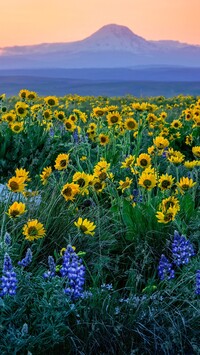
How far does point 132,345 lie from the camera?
3125mm

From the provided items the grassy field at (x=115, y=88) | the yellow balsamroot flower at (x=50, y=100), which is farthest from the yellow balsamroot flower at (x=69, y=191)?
the grassy field at (x=115, y=88)

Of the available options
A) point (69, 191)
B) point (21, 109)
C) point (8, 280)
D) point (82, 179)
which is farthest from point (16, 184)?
point (21, 109)

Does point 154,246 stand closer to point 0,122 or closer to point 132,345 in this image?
point 132,345

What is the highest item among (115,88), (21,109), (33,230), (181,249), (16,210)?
(21,109)

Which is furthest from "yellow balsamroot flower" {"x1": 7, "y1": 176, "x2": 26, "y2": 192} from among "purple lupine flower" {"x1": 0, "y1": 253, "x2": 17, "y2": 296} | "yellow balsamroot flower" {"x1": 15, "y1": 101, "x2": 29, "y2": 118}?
"yellow balsamroot flower" {"x1": 15, "y1": 101, "x2": 29, "y2": 118}

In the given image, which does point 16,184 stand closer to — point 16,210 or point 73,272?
point 16,210

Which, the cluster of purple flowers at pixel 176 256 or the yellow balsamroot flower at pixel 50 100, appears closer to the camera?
the cluster of purple flowers at pixel 176 256

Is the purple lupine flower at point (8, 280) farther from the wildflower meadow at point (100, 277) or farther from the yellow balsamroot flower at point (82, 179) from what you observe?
the yellow balsamroot flower at point (82, 179)

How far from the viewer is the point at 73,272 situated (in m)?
2.88

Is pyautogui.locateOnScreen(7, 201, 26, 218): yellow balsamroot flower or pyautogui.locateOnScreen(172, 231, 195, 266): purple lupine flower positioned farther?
pyautogui.locateOnScreen(172, 231, 195, 266): purple lupine flower

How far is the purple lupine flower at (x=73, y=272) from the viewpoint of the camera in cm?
285

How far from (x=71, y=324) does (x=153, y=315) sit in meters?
0.41

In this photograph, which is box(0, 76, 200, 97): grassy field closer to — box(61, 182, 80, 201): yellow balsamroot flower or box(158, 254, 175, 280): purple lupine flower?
box(61, 182, 80, 201): yellow balsamroot flower

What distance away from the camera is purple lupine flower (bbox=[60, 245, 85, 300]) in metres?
2.85
